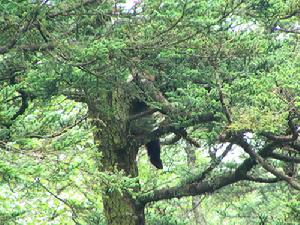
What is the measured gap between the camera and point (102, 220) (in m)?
7.71

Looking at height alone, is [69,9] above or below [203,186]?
above

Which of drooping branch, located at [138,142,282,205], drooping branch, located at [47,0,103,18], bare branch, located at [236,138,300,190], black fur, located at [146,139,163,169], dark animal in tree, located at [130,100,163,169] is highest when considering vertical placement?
dark animal in tree, located at [130,100,163,169]

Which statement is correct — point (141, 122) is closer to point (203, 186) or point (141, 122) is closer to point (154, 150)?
point (154, 150)

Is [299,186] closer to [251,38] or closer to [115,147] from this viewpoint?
[251,38]

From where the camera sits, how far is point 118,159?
7.51 m

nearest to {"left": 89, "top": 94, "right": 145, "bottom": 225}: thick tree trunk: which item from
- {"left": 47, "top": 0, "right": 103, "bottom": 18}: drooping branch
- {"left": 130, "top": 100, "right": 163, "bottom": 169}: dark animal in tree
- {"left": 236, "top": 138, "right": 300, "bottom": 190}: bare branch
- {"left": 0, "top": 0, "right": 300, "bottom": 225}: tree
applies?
{"left": 130, "top": 100, "right": 163, "bottom": 169}: dark animal in tree

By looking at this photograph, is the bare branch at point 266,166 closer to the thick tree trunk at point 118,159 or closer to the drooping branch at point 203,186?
the drooping branch at point 203,186

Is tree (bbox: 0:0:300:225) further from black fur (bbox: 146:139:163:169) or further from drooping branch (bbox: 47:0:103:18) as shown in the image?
black fur (bbox: 146:139:163:169)

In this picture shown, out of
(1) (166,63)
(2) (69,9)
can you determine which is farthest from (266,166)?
(2) (69,9)


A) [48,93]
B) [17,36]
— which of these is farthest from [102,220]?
[17,36]

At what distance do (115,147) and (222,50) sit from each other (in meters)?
2.95

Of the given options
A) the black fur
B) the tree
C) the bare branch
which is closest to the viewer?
the tree

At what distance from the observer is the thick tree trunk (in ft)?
23.9

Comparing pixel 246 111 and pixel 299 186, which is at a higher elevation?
pixel 246 111
